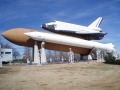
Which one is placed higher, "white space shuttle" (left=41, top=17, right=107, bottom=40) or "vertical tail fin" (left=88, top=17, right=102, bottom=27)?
"vertical tail fin" (left=88, top=17, right=102, bottom=27)

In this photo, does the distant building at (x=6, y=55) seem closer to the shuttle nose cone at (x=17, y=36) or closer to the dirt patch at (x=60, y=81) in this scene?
the shuttle nose cone at (x=17, y=36)

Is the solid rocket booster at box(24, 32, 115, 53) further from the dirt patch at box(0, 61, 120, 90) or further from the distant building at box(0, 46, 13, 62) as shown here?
the distant building at box(0, 46, 13, 62)

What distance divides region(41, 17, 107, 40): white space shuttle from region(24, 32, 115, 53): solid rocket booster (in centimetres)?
399

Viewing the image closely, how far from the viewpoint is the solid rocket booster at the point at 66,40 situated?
81.8 ft

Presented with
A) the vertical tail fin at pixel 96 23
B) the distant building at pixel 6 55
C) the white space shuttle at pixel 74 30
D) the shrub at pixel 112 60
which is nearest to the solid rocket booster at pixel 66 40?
the white space shuttle at pixel 74 30

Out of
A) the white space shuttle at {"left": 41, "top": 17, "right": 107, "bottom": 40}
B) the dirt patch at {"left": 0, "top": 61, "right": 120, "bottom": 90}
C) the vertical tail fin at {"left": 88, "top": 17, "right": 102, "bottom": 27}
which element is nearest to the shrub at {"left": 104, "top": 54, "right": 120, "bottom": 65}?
the white space shuttle at {"left": 41, "top": 17, "right": 107, "bottom": 40}

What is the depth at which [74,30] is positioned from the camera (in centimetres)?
3272

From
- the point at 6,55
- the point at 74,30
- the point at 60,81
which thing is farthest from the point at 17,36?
the point at 6,55

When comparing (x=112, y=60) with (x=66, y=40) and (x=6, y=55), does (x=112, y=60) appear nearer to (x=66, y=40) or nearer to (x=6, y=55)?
(x=66, y=40)

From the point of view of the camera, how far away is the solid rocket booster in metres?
24.9

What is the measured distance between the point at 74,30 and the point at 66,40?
636 cm

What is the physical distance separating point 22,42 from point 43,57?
15.0ft

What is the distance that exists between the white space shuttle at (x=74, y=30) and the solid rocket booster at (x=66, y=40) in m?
3.99

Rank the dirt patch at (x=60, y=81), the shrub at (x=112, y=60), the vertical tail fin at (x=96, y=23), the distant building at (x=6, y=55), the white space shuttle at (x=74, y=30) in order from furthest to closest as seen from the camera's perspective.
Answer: the distant building at (x=6, y=55) < the vertical tail fin at (x=96, y=23) < the white space shuttle at (x=74, y=30) < the shrub at (x=112, y=60) < the dirt patch at (x=60, y=81)
